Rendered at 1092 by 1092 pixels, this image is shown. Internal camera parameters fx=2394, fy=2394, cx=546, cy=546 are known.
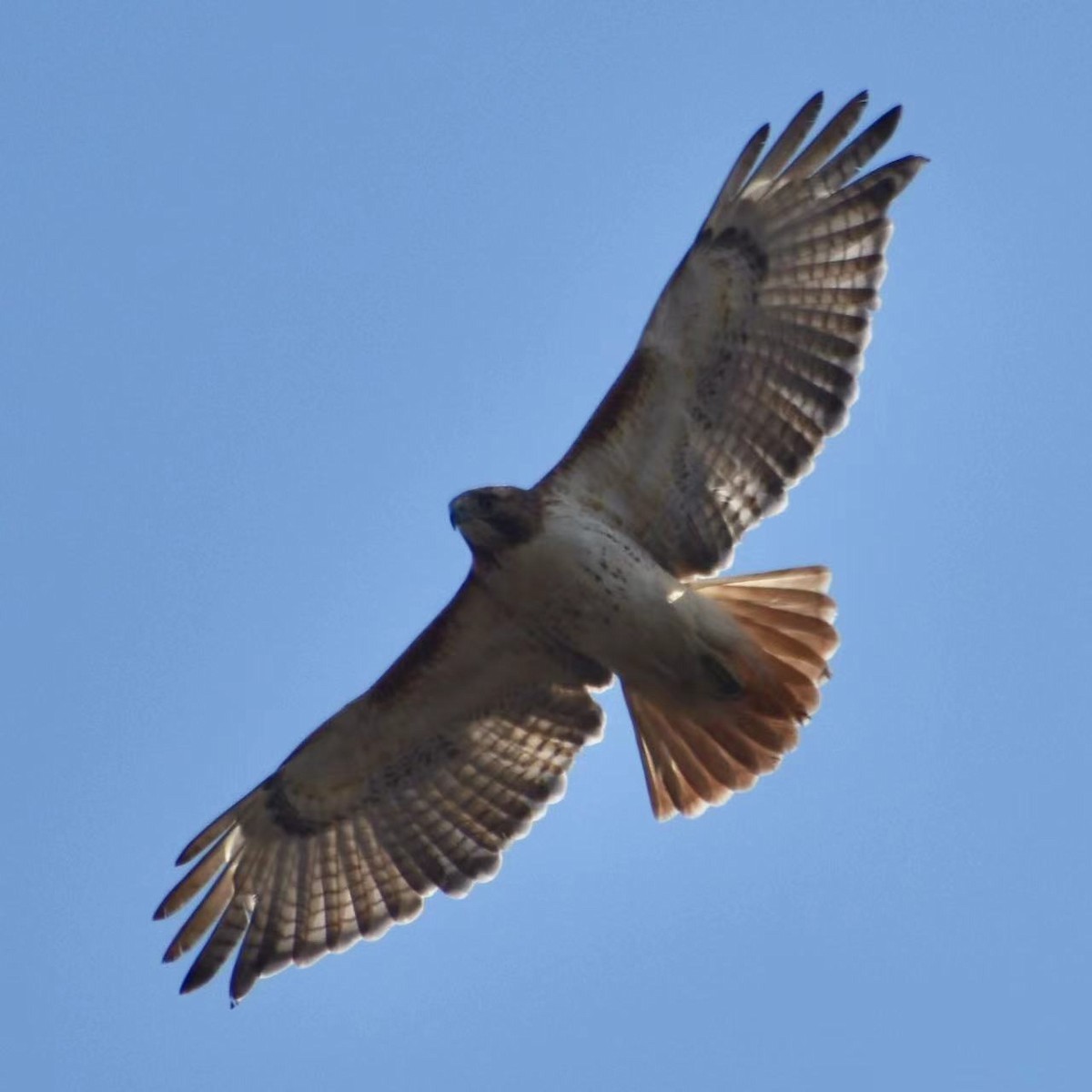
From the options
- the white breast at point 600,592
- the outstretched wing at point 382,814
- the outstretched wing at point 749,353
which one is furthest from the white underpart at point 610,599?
the outstretched wing at point 382,814

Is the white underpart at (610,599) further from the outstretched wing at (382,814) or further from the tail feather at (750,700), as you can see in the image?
the outstretched wing at (382,814)

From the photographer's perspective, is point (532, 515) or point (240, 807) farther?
point (240, 807)

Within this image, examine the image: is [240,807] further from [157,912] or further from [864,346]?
[864,346]

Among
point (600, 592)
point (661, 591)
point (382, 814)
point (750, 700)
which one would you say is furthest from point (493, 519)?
point (382, 814)

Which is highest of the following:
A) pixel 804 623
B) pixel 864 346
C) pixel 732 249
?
pixel 732 249

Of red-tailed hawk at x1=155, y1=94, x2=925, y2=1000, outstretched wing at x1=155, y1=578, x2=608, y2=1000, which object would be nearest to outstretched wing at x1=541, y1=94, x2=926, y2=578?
red-tailed hawk at x1=155, y1=94, x2=925, y2=1000

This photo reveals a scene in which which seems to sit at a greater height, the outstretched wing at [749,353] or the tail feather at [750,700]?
the outstretched wing at [749,353]

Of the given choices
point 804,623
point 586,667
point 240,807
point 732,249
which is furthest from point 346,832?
point 732,249

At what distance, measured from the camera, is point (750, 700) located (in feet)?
38.7

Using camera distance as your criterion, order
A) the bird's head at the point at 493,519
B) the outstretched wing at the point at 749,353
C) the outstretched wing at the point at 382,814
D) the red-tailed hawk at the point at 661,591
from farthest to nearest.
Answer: the outstretched wing at the point at 382,814
the outstretched wing at the point at 749,353
the red-tailed hawk at the point at 661,591
the bird's head at the point at 493,519

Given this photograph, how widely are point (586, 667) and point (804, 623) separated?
46.6 inches

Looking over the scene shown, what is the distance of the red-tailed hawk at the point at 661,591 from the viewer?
1167cm

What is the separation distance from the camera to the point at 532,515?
11.5 metres

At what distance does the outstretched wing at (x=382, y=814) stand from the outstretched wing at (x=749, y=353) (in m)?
1.05
